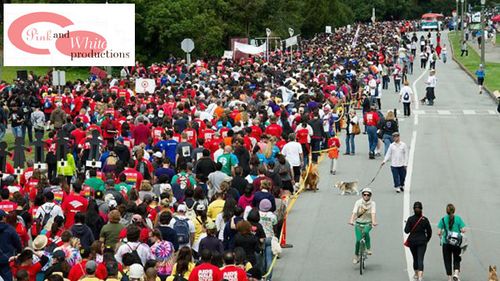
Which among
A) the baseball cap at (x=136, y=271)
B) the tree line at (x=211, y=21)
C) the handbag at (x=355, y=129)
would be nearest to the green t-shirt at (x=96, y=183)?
the baseball cap at (x=136, y=271)

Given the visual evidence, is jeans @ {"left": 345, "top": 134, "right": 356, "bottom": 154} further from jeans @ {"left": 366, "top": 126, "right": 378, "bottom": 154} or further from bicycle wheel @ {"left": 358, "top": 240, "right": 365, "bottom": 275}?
bicycle wheel @ {"left": 358, "top": 240, "right": 365, "bottom": 275}

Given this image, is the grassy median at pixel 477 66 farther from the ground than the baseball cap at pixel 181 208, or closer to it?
farther from the ground

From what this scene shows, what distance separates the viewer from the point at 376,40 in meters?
77.8

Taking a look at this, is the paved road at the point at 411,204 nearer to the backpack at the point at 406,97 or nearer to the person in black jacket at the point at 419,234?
the person in black jacket at the point at 419,234

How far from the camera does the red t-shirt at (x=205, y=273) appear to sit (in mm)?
14023

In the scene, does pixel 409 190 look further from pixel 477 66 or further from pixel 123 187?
pixel 477 66

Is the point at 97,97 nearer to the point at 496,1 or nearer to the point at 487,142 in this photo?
the point at 487,142

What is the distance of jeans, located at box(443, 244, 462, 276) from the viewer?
60.0 ft

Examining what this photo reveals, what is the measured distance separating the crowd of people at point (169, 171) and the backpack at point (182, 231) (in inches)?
0.6

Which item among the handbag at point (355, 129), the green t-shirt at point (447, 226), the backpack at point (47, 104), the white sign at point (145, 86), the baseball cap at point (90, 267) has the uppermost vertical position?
the white sign at point (145, 86)

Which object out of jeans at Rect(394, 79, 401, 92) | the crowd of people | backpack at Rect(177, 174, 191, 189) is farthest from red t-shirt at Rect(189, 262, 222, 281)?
jeans at Rect(394, 79, 401, 92)

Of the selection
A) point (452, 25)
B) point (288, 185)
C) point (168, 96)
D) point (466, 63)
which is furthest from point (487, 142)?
point (452, 25)

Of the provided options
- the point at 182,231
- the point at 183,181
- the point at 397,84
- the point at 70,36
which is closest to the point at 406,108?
the point at 397,84

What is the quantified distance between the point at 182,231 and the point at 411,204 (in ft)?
32.5
